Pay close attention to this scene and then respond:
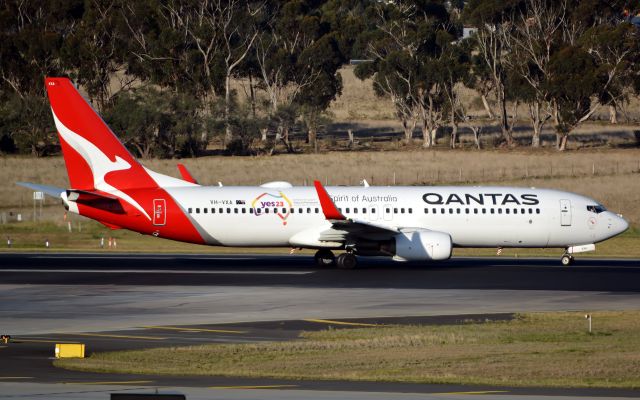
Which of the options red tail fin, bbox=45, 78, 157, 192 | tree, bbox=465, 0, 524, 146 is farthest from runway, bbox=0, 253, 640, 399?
tree, bbox=465, 0, 524, 146

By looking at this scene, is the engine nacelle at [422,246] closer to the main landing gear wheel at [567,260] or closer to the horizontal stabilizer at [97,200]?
the main landing gear wheel at [567,260]

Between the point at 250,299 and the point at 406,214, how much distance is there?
11295mm

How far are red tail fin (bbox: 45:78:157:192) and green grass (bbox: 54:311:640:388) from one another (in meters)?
17.5

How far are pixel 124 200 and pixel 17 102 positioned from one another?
56.5 metres

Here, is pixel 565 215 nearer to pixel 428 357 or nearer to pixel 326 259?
pixel 326 259

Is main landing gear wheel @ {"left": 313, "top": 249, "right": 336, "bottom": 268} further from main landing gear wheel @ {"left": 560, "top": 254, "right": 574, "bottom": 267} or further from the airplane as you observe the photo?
main landing gear wheel @ {"left": 560, "top": 254, "right": 574, "bottom": 267}

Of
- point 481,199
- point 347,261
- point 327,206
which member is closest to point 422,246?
point 347,261

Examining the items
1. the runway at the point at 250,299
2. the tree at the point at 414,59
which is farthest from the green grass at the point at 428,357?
the tree at the point at 414,59

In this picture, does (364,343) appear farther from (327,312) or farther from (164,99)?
(164,99)

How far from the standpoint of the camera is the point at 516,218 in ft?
135

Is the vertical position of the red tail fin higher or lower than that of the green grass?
higher

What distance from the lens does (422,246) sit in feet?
127

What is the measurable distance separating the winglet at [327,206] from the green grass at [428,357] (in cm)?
1286

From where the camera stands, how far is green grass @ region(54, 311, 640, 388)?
19.3 meters
